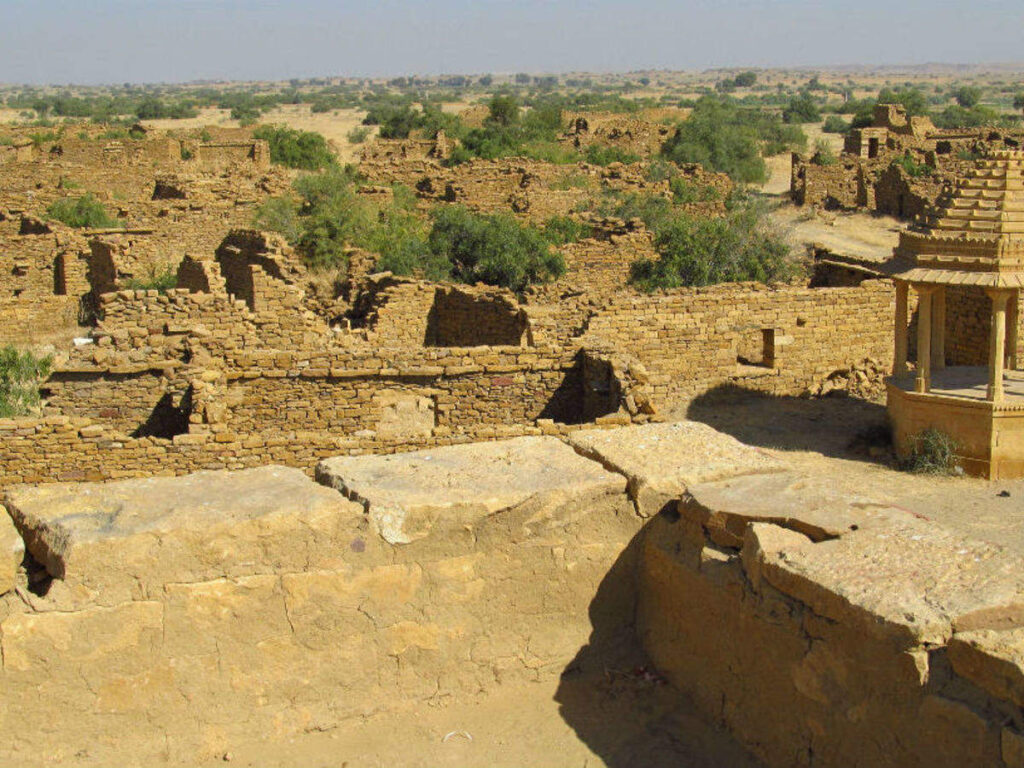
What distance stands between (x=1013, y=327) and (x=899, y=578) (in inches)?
434

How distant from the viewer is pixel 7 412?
10633 millimetres

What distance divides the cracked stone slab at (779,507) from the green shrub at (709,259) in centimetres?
1296

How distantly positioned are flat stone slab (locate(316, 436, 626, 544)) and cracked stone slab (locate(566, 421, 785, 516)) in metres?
0.08

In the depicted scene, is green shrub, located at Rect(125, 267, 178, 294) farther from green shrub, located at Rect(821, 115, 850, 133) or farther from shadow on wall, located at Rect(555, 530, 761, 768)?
green shrub, located at Rect(821, 115, 850, 133)

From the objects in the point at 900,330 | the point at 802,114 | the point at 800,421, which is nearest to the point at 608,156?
the point at 800,421

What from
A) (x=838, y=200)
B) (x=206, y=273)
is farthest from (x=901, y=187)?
(x=206, y=273)

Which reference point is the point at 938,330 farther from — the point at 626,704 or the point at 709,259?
the point at 626,704

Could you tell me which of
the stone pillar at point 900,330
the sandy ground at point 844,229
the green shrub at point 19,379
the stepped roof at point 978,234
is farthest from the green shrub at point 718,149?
the green shrub at point 19,379

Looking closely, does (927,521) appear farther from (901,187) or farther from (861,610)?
(901,187)

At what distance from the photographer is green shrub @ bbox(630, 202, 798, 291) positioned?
17.6 metres

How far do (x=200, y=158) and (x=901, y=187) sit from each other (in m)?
18.2

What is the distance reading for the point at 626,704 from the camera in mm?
4438

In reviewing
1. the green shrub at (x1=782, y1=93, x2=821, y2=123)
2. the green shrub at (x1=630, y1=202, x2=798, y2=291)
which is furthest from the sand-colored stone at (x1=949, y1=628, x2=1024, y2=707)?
the green shrub at (x1=782, y1=93, x2=821, y2=123)

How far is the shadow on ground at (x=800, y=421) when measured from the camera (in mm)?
12516
